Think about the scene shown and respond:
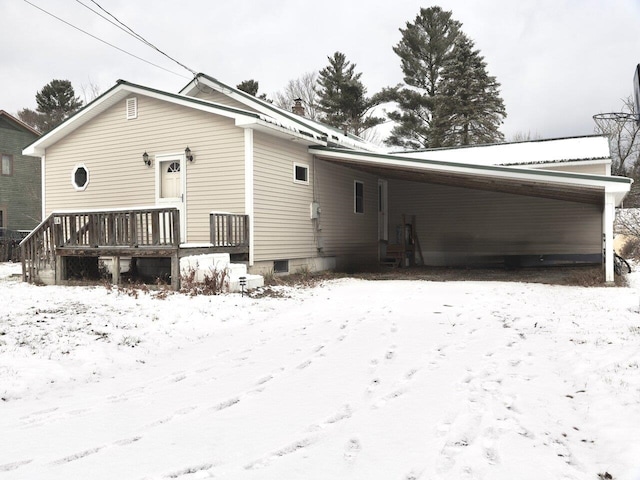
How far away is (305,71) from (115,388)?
35.3 meters

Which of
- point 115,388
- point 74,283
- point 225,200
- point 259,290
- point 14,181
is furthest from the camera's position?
point 14,181

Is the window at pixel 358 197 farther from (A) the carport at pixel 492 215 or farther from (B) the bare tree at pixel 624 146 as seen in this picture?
(B) the bare tree at pixel 624 146

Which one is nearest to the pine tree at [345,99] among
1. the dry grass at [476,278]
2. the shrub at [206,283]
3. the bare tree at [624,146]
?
the bare tree at [624,146]

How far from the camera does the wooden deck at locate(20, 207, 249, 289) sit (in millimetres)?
9078

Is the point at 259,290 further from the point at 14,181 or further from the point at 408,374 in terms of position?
the point at 14,181

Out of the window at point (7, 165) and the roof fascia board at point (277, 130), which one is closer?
the roof fascia board at point (277, 130)

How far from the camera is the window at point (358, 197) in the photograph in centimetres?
1562

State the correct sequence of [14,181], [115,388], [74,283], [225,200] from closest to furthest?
[115,388] < [74,283] < [225,200] < [14,181]

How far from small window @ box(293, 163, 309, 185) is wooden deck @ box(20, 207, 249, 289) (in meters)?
2.34

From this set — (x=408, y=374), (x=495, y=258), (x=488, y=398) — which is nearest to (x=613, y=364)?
(x=488, y=398)

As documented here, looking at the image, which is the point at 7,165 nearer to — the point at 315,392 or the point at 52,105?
the point at 52,105

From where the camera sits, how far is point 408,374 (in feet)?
14.1

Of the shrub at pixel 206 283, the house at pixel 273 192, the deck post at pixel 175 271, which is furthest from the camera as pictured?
the house at pixel 273 192

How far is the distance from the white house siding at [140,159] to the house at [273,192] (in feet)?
0.11
